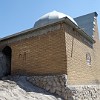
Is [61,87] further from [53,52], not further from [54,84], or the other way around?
[53,52]

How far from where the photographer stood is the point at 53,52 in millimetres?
9023

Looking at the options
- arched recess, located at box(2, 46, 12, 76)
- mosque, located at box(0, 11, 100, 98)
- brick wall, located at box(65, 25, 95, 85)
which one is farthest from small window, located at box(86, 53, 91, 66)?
arched recess, located at box(2, 46, 12, 76)

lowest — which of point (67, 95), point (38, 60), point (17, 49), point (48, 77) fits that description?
point (67, 95)

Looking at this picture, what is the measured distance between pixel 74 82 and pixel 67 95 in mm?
1063

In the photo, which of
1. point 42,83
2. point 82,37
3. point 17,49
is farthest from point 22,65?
point 82,37

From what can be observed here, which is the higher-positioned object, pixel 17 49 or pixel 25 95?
pixel 17 49

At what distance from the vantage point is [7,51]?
11.7 metres

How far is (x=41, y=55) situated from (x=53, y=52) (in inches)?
28.1

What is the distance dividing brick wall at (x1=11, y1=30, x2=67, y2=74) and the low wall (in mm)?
347

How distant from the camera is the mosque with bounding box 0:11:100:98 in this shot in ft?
29.1

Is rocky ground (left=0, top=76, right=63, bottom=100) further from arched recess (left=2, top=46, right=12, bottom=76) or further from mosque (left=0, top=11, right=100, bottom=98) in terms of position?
arched recess (left=2, top=46, right=12, bottom=76)

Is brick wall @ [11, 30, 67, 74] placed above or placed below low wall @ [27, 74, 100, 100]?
above

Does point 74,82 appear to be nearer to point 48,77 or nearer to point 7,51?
point 48,77

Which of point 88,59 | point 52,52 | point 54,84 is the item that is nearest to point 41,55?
point 52,52
